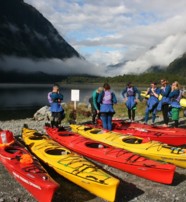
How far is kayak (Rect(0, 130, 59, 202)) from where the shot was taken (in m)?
6.95

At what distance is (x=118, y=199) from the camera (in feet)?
24.7

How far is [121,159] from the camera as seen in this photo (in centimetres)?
926

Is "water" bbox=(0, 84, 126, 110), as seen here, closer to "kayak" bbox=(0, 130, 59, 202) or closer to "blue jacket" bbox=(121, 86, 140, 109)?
"blue jacket" bbox=(121, 86, 140, 109)

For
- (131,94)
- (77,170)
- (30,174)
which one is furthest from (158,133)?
(30,174)

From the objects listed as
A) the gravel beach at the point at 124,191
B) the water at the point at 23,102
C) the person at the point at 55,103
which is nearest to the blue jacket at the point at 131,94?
the person at the point at 55,103

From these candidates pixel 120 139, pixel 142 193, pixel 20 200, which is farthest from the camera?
pixel 120 139

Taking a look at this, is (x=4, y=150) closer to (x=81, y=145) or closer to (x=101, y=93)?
(x=81, y=145)

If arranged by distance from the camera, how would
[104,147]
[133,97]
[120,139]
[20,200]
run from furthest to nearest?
[133,97]
[120,139]
[104,147]
[20,200]

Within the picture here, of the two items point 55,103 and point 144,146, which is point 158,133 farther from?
point 55,103

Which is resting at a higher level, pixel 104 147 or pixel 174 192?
pixel 104 147

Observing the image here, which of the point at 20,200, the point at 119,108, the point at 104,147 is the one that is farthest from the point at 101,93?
the point at 119,108

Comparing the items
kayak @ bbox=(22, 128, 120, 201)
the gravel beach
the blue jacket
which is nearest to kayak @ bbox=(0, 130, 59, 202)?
the gravel beach

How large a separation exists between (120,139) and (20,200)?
505 centimetres

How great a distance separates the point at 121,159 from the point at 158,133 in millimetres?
4274
